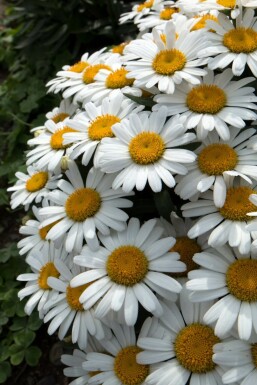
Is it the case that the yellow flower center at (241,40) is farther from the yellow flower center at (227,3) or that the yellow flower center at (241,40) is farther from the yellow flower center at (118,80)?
the yellow flower center at (118,80)

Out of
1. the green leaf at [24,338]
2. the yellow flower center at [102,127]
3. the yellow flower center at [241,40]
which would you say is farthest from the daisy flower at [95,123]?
the green leaf at [24,338]

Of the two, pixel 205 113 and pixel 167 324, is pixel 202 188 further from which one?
pixel 167 324

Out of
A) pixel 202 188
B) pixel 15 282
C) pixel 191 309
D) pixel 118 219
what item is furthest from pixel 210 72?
pixel 15 282

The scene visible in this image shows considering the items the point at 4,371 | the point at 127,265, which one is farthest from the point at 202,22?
the point at 4,371

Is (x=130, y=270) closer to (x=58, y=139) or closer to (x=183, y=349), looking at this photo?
(x=183, y=349)

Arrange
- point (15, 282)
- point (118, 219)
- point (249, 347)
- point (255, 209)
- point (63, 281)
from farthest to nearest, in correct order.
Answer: point (15, 282)
point (63, 281)
point (118, 219)
point (255, 209)
point (249, 347)

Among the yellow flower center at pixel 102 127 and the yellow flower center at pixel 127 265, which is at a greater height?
the yellow flower center at pixel 102 127

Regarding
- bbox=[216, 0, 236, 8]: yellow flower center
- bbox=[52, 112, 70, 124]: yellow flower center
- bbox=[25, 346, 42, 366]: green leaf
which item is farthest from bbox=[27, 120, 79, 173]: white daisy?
bbox=[25, 346, 42, 366]: green leaf
